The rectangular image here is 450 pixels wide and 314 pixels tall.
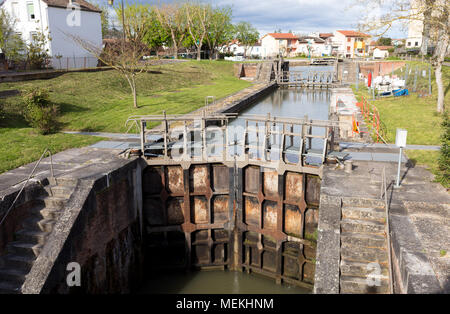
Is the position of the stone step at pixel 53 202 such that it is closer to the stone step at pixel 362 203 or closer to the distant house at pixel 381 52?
the stone step at pixel 362 203

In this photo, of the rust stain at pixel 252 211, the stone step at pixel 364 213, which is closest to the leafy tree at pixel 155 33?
the rust stain at pixel 252 211

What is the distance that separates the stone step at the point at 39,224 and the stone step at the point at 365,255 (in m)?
6.77

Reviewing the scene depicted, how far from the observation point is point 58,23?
127ft

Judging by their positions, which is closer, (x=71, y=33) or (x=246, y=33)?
(x=71, y=33)

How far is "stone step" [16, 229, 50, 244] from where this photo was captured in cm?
931

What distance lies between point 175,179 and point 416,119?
13.7 m

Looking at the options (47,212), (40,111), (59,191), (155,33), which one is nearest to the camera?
(47,212)

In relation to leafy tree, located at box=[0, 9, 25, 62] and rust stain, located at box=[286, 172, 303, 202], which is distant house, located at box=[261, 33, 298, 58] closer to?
leafy tree, located at box=[0, 9, 25, 62]

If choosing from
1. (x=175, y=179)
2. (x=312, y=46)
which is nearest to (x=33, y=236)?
(x=175, y=179)

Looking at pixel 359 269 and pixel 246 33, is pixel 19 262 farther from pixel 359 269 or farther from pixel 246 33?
pixel 246 33

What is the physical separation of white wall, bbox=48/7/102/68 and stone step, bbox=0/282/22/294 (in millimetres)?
33081

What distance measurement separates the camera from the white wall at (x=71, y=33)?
3794 centimetres

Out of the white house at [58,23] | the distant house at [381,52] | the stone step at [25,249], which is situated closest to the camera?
the stone step at [25,249]
